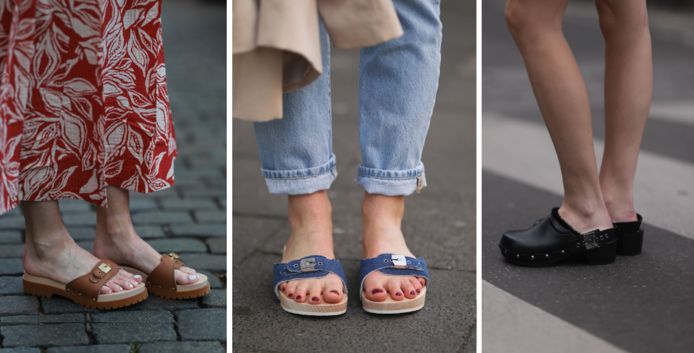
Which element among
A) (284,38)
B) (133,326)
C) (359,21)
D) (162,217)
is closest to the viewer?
(284,38)

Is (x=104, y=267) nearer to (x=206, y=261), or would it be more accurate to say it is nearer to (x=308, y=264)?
(x=206, y=261)

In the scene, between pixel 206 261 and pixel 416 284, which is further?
pixel 206 261

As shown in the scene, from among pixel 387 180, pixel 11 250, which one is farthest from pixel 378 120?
pixel 11 250

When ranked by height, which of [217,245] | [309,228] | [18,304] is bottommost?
[217,245]

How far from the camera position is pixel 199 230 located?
351 centimetres

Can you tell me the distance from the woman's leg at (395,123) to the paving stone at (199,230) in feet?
2.69

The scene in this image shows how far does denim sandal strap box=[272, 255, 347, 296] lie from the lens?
8.90 ft

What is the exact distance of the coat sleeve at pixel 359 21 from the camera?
2.30 m

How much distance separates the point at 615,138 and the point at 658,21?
812cm

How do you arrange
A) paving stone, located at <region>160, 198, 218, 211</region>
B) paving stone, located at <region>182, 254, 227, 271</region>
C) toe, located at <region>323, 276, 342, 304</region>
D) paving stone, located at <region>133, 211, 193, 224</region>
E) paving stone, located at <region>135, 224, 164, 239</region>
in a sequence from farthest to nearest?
paving stone, located at <region>160, 198, 218, 211</region> → paving stone, located at <region>133, 211, 193, 224</region> → paving stone, located at <region>135, 224, 164, 239</region> → paving stone, located at <region>182, 254, 227, 271</region> → toe, located at <region>323, 276, 342, 304</region>

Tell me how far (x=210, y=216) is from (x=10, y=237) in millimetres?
726

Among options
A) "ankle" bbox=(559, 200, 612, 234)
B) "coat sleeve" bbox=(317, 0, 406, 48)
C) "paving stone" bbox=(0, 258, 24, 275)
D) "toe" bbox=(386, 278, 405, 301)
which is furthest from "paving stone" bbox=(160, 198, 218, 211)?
"coat sleeve" bbox=(317, 0, 406, 48)

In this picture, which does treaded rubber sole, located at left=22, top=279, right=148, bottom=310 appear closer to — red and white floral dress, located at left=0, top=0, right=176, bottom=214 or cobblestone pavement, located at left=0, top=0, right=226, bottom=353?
cobblestone pavement, located at left=0, top=0, right=226, bottom=353

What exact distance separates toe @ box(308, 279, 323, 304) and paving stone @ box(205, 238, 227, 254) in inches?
26.2
